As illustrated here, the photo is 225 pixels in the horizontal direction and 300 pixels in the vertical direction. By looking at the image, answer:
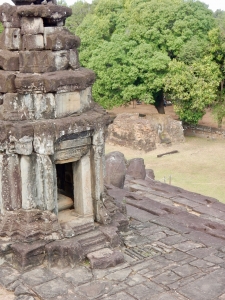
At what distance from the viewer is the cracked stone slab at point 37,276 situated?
28.2ft

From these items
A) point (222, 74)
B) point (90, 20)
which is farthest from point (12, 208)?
point (90, 20)

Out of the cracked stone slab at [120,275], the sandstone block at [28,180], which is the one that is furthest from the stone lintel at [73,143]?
the cracked stone slab at [120,275]

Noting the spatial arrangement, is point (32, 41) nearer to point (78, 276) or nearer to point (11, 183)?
point (11, 183)

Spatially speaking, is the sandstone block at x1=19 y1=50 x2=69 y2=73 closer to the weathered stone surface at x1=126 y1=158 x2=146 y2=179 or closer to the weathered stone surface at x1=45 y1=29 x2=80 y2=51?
the weathered stone surface at x1=45 y1=29 x2=80 y2=51

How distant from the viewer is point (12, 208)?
9344mm

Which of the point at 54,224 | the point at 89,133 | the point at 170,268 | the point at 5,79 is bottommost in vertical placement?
the point at 170,268

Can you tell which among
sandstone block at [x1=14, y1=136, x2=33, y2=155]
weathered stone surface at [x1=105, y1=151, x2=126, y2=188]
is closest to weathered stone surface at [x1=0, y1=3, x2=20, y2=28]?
sandstone block at [x1=14, y1=136, x2=33, y2=155]

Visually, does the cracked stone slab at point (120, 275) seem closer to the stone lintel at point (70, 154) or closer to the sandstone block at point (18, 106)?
the stone lintel at point (70, 154)

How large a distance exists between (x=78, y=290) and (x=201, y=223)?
4.57m

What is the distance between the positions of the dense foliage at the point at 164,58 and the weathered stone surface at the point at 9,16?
16.9 metres

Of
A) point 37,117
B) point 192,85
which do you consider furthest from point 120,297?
point 192,85

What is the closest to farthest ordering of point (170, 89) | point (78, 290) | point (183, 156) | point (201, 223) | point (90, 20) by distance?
point (78, 290) < point (201, 223) < point (183, 156) < point (170, 89) < point (90, 20)

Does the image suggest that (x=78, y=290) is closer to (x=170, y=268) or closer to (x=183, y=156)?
(x=170, y=268)

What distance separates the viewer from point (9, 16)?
9211 mm
